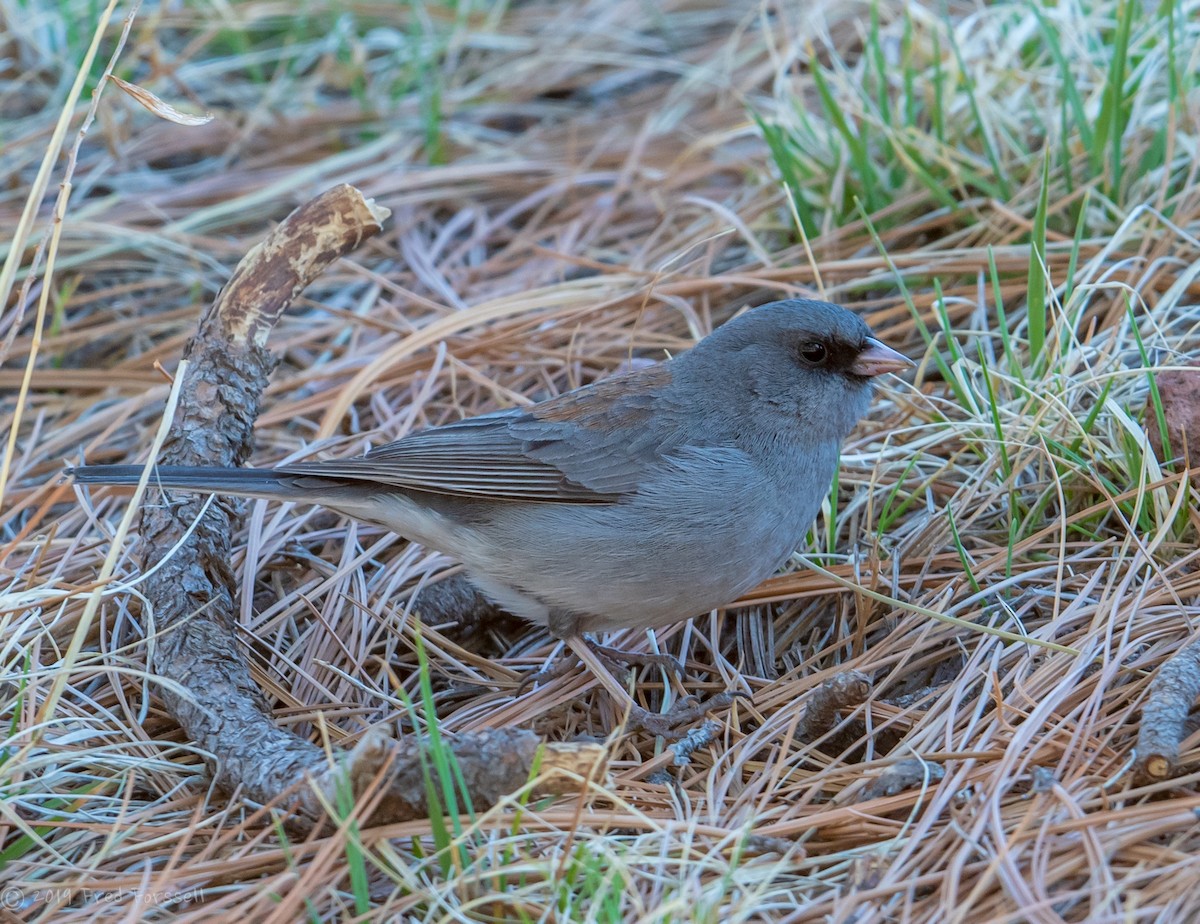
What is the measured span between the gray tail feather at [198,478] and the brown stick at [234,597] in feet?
0.66

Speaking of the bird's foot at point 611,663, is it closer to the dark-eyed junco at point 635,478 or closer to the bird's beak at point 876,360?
the dark-eyed junco at point 635,478

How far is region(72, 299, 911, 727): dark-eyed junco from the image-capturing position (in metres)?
2.83

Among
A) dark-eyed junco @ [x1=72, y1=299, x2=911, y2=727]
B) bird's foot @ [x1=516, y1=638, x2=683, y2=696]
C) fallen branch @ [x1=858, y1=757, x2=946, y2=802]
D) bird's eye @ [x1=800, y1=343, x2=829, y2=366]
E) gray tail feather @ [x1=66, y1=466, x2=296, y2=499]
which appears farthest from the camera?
bird's eye @ [x1=800, y1=343, x2=829, y2=366]

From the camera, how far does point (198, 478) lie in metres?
2.74

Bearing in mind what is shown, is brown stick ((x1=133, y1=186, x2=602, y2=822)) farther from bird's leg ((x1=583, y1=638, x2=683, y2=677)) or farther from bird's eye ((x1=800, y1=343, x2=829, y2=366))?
bird's eye ((x1=800, y1=343, x2=829, y2=366))

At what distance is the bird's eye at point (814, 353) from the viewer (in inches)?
123

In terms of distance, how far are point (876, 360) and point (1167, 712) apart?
119 cm

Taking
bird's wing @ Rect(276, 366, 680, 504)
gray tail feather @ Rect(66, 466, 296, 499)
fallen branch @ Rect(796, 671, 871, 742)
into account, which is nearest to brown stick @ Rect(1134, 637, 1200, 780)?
fallen branch @ Rect(796, 671, 871, 742)

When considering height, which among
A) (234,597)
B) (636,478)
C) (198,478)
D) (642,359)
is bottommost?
(234,597)

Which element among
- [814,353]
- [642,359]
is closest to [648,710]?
[814,353]

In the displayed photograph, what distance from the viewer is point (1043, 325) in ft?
10.5

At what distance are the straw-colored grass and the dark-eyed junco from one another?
250 mm

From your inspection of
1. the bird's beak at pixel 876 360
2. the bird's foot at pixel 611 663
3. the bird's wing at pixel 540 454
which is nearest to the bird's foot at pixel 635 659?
the bird's foot at pixel 611 663

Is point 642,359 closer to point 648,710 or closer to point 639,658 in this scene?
point 639,658
